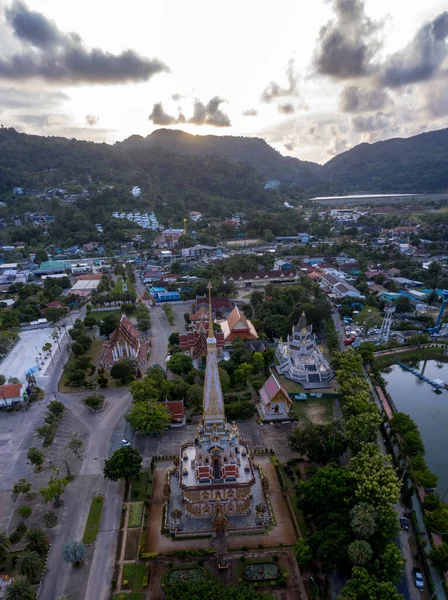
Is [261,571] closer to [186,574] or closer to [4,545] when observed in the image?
[186,574]

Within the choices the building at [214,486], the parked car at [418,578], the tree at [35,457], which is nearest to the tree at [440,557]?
the parked car at [418,578]

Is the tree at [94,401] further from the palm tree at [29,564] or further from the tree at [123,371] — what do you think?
the palm tree at [29,564]

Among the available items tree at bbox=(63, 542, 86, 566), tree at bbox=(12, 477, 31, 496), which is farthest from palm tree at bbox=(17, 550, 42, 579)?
tree at bbox=(12, 477, 31, 496)

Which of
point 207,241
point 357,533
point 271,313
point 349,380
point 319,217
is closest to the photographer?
point 357,533

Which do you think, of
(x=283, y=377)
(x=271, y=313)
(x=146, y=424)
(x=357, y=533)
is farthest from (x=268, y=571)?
(x=271, y=313)

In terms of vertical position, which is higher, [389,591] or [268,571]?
[268,571]

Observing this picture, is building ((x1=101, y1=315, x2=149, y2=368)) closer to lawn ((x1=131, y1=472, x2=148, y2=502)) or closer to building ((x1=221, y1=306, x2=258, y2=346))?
building ((x1=221, y1=306, x2=258, y2=346))

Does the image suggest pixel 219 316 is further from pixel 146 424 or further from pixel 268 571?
pixel 268 571

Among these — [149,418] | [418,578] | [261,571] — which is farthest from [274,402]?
[418,578]
